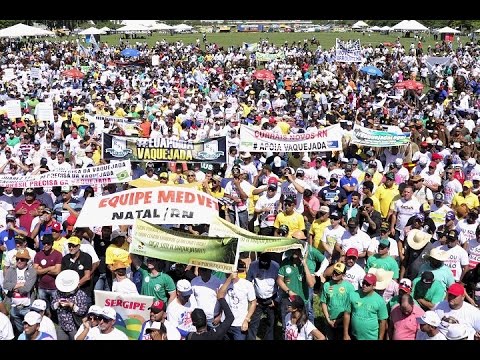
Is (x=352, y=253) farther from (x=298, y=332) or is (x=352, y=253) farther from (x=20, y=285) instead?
(x=20, y=285)

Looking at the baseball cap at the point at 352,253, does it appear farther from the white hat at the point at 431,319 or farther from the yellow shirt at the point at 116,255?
the yellow shirt at the point at 116,255

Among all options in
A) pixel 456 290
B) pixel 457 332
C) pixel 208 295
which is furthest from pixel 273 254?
pixel 457 332

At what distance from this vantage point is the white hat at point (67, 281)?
738 cm

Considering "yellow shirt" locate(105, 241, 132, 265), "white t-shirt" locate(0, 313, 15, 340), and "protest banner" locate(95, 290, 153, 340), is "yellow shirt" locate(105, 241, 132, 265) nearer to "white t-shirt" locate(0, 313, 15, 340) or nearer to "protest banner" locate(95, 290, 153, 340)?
"protest banner" locate(95, 290, 153, 340)

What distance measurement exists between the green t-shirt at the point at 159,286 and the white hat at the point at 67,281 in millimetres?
807

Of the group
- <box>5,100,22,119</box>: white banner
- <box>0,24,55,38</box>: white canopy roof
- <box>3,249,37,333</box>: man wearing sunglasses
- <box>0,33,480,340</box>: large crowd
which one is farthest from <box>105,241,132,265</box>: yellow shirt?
<box>0,24,55,38</box>: white canopy roof

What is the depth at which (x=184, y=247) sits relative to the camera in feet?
23.9

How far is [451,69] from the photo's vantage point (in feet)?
103

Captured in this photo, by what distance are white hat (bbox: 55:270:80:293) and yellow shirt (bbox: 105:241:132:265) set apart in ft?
1.86

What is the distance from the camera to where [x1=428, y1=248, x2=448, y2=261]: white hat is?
7.66 m

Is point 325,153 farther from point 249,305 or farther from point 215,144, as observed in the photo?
point 249,305

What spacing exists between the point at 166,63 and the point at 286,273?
2943cm

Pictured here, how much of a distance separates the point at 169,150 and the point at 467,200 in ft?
17.3
